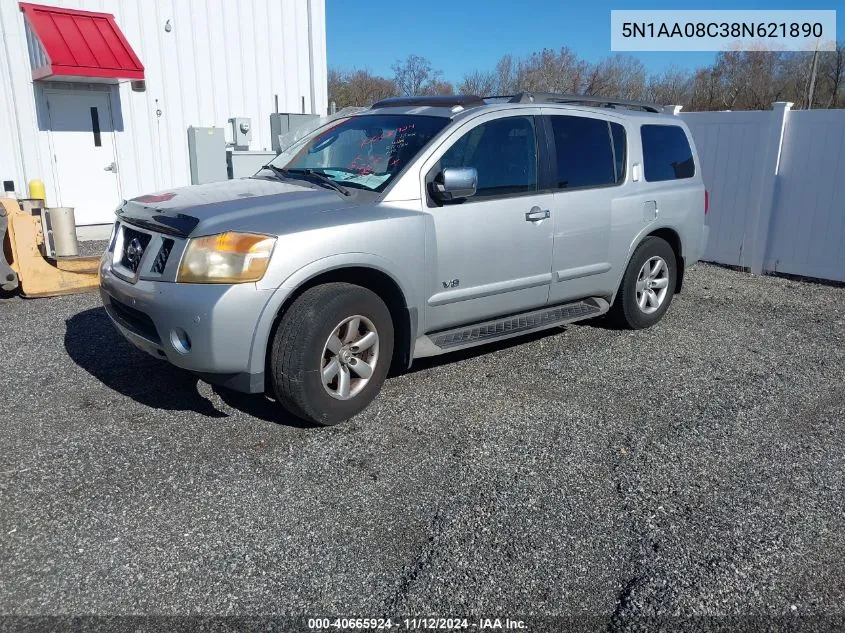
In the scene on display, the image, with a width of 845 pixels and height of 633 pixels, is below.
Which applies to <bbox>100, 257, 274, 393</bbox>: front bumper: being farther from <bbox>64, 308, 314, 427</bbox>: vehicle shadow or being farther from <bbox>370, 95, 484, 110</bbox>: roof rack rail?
<bbox>370, 95, 484, 110</bbox>: roof rack rail

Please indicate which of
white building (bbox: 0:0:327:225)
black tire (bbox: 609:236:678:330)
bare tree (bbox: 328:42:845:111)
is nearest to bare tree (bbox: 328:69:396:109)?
bare tree (bbox: 328:42:845:111)

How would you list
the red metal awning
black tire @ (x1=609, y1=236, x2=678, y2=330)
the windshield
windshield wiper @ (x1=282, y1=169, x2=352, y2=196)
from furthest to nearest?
the red metal awning < black tire @ (x1=609, y1=236, x2=678, y2=330) < the windshield < windshield wiper @ (x1=282, y1=169, x2=352, y2=196)

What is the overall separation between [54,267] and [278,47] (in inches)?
308

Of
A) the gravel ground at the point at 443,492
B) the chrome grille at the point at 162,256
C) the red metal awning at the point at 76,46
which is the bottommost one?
the gravel ground at the point at 443,492

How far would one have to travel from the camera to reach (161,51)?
456 inches

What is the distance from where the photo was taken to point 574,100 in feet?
17.7

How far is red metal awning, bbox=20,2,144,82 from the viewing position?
978 cm

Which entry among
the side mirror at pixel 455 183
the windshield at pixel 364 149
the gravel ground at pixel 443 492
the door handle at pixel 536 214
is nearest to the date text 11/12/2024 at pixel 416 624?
the gravel ground at pixel 443 492

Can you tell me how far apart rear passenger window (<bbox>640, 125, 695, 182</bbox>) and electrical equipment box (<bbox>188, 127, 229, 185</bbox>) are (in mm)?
8123

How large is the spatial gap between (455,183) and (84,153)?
9268 mm

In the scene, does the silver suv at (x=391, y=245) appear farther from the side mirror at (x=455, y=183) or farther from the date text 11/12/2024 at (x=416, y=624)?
the date text 11/12/2024 at (x=416, y=624)

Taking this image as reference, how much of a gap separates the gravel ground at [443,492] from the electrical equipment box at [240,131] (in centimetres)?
786

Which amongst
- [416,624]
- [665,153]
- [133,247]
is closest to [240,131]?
[665,153]

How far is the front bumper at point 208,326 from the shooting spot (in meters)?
3.48
